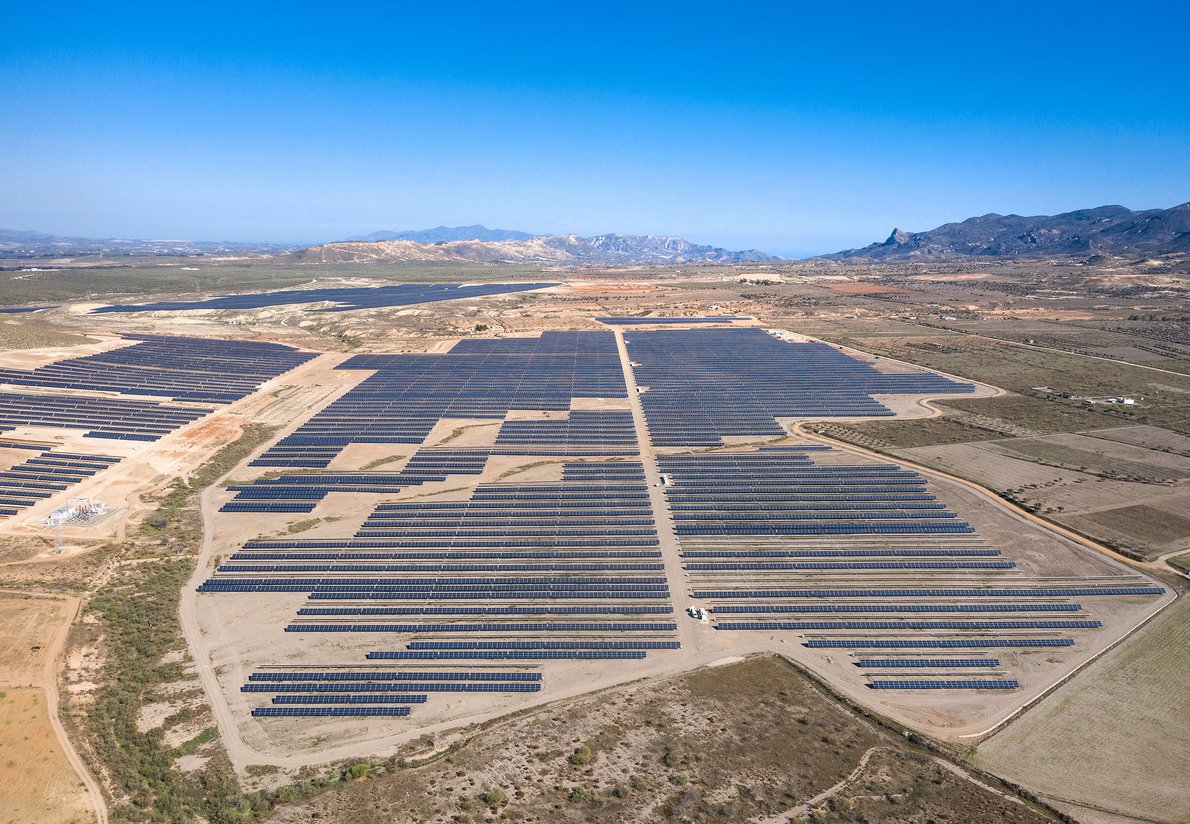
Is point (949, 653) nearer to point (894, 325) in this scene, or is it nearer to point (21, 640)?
point (21, 640)

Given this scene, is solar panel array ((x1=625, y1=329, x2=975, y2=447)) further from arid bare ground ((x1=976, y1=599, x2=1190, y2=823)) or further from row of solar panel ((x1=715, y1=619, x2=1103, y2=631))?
arid bare ground ((x1=976, y1=599, x2=1190, y2=823))

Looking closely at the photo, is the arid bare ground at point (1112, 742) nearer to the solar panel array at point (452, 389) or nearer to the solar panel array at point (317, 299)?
the solar panel array at point (452, 389)

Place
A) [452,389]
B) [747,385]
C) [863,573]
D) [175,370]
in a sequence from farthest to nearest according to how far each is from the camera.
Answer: [175,370] < [747,385] < [452,389] < [863,573]

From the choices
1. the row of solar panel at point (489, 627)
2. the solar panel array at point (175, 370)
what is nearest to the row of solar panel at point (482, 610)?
the row of solar panel at point (489, 627)

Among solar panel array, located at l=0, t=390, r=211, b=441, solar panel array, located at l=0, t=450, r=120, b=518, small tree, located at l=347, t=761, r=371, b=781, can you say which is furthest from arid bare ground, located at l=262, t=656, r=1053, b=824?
solar panel array, located at l=0, t=390, r=211, b=441

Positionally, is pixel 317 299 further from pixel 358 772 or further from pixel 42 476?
pixel 358 772

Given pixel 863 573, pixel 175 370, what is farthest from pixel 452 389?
pixel 863 573
